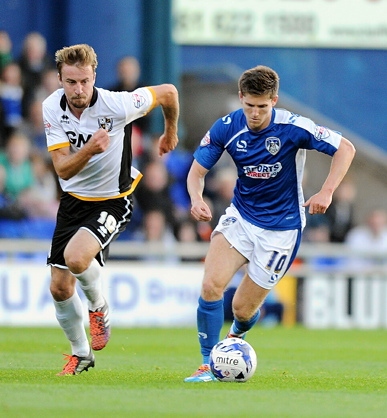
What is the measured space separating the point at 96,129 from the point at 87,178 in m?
0.42

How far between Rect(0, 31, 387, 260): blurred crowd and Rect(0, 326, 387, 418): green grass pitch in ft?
9.68

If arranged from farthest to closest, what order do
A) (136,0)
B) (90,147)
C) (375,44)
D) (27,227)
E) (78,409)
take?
(375,44) < (136,0) < (27,227) < (90,147) < (78,409)

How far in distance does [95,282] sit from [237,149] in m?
1.42

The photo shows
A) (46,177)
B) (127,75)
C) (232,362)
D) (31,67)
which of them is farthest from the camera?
(127,75)

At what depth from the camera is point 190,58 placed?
2020cm

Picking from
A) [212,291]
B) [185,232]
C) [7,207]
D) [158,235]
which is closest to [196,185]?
[212,291]

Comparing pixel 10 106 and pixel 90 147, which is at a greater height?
pixel 90 147

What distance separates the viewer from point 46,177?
1539 cm

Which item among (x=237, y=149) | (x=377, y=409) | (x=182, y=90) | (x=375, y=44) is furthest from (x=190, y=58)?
(x=377, y=409)

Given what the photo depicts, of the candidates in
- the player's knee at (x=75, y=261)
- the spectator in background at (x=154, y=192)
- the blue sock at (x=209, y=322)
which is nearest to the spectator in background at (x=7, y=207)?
the spectator in background at (x=154, y=192)

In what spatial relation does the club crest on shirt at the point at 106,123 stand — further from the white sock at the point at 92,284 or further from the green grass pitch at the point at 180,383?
the green grass pitch at the point at 180,383

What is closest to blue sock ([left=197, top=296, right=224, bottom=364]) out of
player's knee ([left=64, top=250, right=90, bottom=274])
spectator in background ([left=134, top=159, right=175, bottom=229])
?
player's knee ([left=64, top=250, right=90, bottom=274])

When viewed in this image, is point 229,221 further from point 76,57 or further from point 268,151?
point 76,57

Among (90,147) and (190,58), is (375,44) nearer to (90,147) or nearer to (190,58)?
(190,58)
